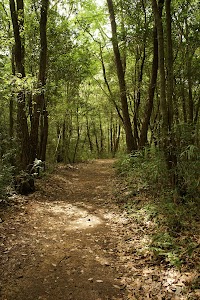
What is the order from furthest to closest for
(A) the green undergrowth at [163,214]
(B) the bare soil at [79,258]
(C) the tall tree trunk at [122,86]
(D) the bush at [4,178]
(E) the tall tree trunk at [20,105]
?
(C) the tall tree trunk at [122,86] → (E) the tall tree trunk at [20,105] → (D) the bush at [4,178] → (A) the green undergrowth at [163,214] → (B) the bare soil at [79,258]

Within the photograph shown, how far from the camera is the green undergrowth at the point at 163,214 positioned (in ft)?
13.9

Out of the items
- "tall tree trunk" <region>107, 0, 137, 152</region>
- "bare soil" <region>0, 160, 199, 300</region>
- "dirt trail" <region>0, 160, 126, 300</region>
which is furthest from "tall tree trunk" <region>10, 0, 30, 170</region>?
"tall tree trunk" <region>107, 0, 137, 152</region>

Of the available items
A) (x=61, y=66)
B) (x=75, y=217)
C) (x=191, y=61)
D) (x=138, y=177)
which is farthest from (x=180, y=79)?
(x=75, y=217)

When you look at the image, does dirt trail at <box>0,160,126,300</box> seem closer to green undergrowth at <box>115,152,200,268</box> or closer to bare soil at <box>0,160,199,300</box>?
bare soil at <box>0,160,199,300</box>

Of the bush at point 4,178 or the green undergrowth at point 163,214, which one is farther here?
the bush at point 4,178

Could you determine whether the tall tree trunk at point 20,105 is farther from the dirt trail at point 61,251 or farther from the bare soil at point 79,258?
the bare soil at point 79,258

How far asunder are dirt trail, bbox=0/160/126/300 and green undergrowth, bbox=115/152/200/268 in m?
0.64

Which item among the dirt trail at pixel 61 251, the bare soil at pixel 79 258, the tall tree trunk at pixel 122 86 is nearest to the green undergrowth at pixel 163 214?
Answer: the bare soil at pixel 79 258

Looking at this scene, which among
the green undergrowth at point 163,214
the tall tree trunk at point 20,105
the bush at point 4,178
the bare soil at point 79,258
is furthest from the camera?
the tall tree trunk at point 20,105

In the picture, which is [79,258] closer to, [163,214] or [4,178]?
[163,214]

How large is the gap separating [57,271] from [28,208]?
339 cm

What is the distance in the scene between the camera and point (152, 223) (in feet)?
18.2

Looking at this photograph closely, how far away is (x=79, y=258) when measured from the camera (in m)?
4.61

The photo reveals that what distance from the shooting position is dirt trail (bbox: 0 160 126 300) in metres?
3.77
